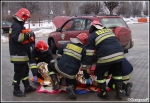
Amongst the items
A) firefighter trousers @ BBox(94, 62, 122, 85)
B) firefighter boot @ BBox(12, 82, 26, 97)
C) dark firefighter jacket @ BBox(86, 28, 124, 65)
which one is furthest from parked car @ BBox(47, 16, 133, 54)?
firefighter boot @ BBox(12, 82, 26, 97)

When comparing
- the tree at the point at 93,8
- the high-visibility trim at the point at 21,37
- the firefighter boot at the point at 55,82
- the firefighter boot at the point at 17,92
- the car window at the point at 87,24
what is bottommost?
the firefighter boot at the point at 17,92

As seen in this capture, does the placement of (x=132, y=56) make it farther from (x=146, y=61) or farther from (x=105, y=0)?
(x=105, y=0)

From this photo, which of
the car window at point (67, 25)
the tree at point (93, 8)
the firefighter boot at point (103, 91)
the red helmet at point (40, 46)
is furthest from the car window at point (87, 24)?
the tree at point (93, 8)

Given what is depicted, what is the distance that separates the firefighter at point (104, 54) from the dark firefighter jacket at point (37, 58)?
4.49 feet

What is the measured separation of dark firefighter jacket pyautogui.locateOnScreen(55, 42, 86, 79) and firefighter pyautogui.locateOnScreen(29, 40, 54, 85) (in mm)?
882

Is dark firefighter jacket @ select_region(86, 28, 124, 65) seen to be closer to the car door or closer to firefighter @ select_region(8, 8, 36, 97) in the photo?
firefighter @ select_region(8, 8, 36, 97)

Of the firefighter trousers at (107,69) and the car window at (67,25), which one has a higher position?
the car window at (67,25)

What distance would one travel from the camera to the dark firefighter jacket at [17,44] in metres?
4.89

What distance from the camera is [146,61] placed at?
9.00 m

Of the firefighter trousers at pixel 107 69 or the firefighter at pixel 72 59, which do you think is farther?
the firefighter at pixel 72 59

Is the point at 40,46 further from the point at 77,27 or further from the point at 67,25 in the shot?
the point at 67,25

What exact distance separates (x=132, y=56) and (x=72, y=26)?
2.81 metres

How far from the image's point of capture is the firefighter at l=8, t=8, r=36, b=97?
4.91 m

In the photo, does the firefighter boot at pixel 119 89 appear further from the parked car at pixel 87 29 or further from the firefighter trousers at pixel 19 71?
the parked car at pixel 87 29
